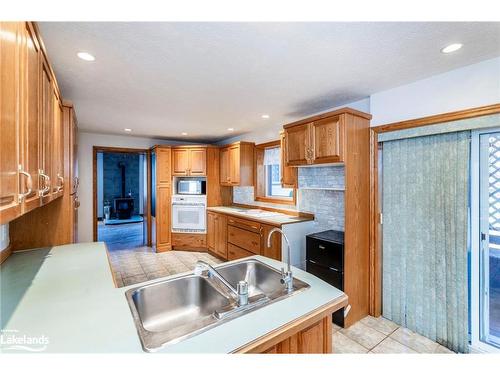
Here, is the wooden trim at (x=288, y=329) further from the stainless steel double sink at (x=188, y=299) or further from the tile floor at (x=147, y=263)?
the tile floor at (x=147, y=263)

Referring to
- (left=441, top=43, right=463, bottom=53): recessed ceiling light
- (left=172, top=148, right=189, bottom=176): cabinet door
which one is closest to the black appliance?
(left=441, top=43, right=463, bottom=53): recessed ceiling light

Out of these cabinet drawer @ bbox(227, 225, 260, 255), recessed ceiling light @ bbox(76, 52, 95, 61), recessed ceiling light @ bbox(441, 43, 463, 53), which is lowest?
cabinet drawer @ bbox(227, 225, 260, 255)

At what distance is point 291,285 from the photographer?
1383 mm

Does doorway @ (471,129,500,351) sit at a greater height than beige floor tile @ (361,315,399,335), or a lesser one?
greater

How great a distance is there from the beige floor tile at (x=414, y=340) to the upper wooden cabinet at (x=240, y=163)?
3.14 meters

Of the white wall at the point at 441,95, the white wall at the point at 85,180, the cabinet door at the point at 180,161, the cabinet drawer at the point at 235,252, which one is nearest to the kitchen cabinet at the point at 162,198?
the cabinet door at the point at 180,161

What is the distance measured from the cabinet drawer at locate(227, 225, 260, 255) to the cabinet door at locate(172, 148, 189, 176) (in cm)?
172

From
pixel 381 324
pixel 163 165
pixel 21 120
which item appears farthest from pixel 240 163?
pixel 21 120

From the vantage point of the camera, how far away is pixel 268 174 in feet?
15.2

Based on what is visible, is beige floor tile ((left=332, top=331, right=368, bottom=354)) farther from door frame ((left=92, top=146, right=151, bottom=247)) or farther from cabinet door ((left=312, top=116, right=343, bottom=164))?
door frame ((left=92, top=146, right=151, bottom=247))

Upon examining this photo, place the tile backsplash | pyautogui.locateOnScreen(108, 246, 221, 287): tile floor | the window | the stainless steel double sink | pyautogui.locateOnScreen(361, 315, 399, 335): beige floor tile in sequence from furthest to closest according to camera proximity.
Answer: the window → pyautogui.locateOnScreen(108, 246, 221, 287): tile floor → the tile backsplash → pyautogui.locateOnScreen(361, 315, 399, 335): beige floor tile → the stainless steel double sink

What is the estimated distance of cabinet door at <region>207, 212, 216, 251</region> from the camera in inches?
186

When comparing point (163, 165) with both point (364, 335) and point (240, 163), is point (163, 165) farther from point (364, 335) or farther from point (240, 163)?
point (364, 335)
